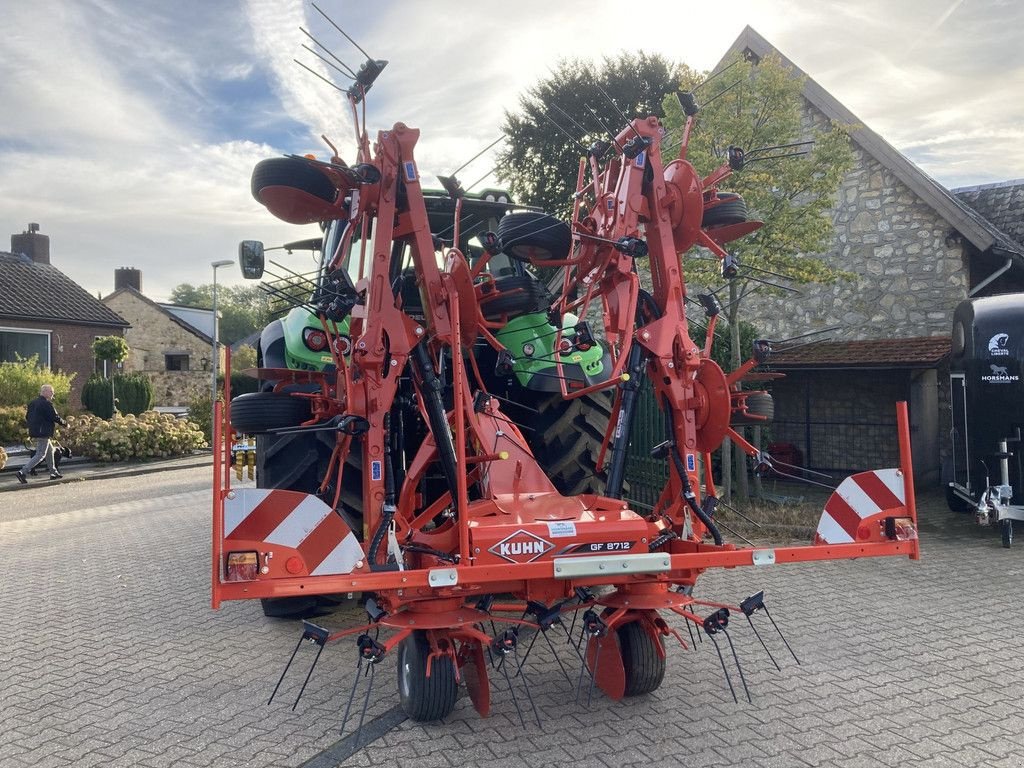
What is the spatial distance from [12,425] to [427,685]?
16.4 metres

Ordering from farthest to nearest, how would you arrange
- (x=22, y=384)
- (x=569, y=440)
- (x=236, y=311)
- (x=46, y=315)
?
1. (x=236, y=311)
2. (x=46, y=315)
3. (x=22, y=384)
4. (x=569, y=440)

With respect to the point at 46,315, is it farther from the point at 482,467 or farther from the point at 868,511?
the point at 868,511

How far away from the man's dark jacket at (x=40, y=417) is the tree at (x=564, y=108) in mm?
11757

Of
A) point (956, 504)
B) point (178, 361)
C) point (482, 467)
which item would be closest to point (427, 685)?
point (482, 467)

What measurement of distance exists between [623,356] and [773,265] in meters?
6.12

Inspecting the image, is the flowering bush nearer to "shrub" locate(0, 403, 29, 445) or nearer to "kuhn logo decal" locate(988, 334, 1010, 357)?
"shrub" locate(0, 403, 29, 445)

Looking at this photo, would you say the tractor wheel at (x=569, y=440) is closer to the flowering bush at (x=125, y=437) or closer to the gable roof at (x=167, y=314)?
the flowering bush at (x=125, y=437)

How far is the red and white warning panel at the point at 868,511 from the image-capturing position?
148 inches

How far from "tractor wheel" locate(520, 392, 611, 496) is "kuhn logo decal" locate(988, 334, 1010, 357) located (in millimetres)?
4954

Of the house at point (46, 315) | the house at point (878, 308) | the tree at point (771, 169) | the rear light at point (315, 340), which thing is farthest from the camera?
the house at point (46, 315)

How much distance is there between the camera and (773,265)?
9562 millimetres

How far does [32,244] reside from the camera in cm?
2878

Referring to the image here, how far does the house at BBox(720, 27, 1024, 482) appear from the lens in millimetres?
11516

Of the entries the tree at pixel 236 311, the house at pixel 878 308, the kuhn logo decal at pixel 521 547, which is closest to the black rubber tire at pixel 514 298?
the kuhn logo decal at pixel 521 547
